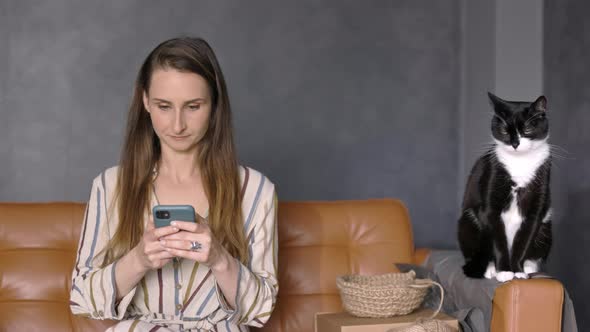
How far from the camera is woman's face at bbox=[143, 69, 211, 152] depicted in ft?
6.73

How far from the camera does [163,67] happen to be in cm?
209

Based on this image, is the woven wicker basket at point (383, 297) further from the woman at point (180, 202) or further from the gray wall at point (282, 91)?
the gray wall at point (282, 91)

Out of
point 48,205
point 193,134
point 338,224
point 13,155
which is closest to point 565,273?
point 338,224

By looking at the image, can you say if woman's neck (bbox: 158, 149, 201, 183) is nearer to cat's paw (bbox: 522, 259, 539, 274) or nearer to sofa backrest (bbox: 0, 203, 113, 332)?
sofa backrest (bbox: 0, 203, 113, 332)

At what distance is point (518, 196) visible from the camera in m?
2.22

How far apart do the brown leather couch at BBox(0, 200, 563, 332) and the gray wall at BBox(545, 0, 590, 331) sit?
0.83 meters

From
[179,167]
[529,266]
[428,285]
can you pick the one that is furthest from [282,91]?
[529,266]

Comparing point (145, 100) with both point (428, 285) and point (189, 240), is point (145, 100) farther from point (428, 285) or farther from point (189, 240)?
point (428, 285)

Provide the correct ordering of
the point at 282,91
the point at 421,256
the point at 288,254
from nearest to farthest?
the point at 288,254 → the point at 421,256 → the point at 282,91

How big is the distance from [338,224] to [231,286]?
0.71 metres

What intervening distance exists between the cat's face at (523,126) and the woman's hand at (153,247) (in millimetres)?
1014

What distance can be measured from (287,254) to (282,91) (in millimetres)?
1449

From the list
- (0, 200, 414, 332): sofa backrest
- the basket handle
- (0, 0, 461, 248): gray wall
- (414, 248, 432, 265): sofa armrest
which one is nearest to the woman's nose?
(0, 200, 414, 332): sofa backrest

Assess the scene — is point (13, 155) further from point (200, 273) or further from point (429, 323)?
point (429, 323)
